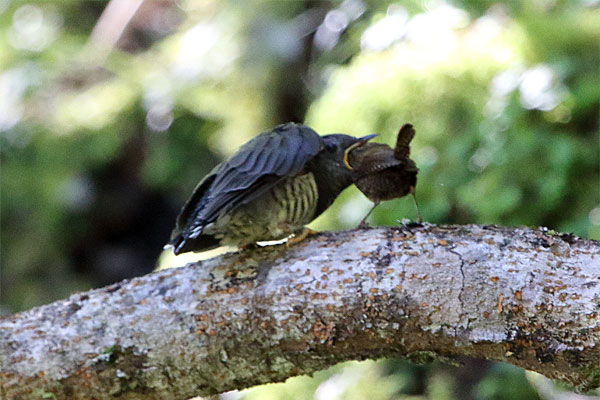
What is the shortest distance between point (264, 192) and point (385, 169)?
34 cm

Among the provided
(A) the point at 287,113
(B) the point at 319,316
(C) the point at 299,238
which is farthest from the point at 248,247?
(A) the point at 287,113

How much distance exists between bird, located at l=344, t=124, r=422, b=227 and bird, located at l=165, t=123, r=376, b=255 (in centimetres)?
4

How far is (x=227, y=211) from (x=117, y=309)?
37 centimetres

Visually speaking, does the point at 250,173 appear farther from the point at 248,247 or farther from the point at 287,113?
the point at 287,113

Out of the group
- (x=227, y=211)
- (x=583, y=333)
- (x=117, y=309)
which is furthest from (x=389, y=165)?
(x=117, y=309)

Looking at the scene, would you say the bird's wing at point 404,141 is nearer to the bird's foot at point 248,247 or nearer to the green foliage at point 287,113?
the bird's foot at point 248,247

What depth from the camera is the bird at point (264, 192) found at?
1.79 metres

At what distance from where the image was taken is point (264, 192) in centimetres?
183

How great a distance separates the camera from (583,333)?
1411mm

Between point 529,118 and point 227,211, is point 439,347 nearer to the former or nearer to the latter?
point 227,211

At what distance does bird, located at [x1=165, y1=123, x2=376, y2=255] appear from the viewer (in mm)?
1788

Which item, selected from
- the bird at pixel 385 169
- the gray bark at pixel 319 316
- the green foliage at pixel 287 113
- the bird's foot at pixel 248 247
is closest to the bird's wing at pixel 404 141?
the bird at pixel 385 169

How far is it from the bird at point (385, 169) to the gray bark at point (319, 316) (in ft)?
0.81

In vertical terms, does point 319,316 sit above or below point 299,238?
below
